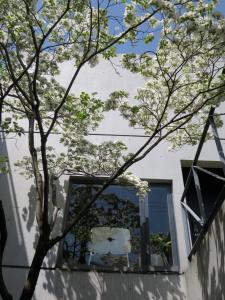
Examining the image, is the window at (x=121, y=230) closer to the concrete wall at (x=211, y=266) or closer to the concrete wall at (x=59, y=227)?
the concrete wall at (x=59, y=227)

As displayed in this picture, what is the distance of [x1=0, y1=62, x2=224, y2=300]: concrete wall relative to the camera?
489 centimetres

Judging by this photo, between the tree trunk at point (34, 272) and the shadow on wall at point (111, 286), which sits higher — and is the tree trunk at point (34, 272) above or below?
above

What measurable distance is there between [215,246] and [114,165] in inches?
81.7

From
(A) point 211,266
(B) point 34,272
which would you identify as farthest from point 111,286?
(B) point 34,272

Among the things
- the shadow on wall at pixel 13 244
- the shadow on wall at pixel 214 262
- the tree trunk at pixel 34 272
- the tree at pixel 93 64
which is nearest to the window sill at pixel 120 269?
the shadow on wall at pixel 13 244

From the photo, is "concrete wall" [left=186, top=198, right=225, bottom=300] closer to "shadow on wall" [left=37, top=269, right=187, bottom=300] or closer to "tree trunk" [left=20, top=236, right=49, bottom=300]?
"shadow on wall" [left=37, top=269, right=187, bottom=300]

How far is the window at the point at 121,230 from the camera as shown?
17.5 ft

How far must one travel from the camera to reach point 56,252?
5.27m

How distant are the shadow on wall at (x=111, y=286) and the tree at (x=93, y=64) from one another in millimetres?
1265

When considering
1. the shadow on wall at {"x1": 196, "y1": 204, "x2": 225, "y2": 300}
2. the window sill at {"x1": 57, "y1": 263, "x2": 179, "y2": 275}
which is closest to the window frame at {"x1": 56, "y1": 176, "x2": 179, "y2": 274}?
the window sill at {"x1": 57, "y1": 263, "x2": 179, "y2": 275}

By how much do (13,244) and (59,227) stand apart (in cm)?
80

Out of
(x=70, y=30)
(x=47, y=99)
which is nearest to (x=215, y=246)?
(x=47, y=99)

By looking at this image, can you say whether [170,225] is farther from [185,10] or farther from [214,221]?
[185,10]

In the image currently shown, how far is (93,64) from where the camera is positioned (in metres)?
4.48
